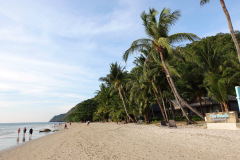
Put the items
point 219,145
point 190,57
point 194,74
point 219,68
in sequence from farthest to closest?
1. point 194,74
2. point 219,68
3. point 190,57
4. point 219,145

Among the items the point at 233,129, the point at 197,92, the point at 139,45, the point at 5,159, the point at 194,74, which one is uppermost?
the point at 139,45

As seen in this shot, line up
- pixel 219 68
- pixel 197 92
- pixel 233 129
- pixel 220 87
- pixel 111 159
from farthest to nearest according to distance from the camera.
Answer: pixel 197 92 < pixel 219 68 < pixel 220 87 < pixel 233 129 < pixel 111 159

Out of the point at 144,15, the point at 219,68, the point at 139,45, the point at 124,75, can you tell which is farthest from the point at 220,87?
the point at 124,75

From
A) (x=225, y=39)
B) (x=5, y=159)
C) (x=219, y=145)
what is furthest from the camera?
(x=225, y=39)

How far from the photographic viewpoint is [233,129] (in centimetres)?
981

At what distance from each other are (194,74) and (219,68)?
9.77 feet

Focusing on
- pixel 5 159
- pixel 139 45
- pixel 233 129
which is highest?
pixel 139 45

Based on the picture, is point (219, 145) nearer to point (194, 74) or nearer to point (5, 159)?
point (5, 159)

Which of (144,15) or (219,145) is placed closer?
(219,145)

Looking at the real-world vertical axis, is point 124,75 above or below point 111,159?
above

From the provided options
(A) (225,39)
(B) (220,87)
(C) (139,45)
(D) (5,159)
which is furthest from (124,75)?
(A) (225,39)

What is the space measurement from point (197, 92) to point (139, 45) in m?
15.6

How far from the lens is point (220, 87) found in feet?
44.2

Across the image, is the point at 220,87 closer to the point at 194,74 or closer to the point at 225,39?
the point at 194,74
